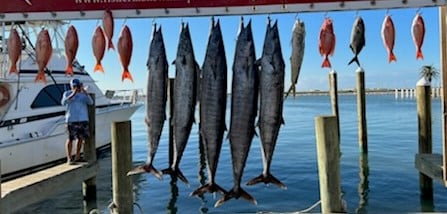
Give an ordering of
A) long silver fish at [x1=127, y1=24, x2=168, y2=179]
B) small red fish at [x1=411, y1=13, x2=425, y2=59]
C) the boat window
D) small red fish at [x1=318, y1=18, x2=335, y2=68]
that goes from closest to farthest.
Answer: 1. long silver fish at [x1=127, y1=24, x2=168, y2=179]
2. small red fish at [x1=318, y1=18, x2=335, y2=68]
3. small red fish at [x1=411, y1=13, x2=425, y2=59]
4. the boat window

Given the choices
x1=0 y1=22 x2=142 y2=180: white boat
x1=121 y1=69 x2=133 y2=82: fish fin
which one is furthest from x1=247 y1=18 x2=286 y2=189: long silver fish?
x1=0 y1=22 x2=142 y2=180: white boat

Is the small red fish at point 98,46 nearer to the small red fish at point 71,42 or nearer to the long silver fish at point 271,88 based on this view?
the small red fish at point 71,42

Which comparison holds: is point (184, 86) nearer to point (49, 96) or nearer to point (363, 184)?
point (363, 184)

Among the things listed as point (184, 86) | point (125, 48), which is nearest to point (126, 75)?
point (125, 48)

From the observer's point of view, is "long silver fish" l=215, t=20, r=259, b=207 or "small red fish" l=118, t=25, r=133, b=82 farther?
"small red fish" l=118, t=25, r=133, b=82

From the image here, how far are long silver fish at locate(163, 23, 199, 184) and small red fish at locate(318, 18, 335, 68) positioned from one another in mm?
1246

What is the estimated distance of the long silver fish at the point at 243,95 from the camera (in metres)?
3.94

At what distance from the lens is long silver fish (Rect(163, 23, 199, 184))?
13.2 ft

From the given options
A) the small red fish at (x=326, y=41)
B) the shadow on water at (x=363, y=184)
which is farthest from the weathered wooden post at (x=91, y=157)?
the small red fish at (x=326, y=41)

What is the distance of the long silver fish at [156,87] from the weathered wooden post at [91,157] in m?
5.22

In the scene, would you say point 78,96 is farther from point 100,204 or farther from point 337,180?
point 337,180

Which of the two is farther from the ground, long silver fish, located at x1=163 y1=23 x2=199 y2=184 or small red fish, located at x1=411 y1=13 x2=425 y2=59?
small red fish, located at x1=411 y1=13 x2=425 y2=59

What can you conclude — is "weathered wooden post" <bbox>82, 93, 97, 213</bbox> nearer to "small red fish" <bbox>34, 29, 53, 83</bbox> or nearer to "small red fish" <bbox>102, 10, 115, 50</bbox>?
"small red fish" <bbox>34, 29, 53, 83</bbox>

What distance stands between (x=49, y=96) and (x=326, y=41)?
491 inches
